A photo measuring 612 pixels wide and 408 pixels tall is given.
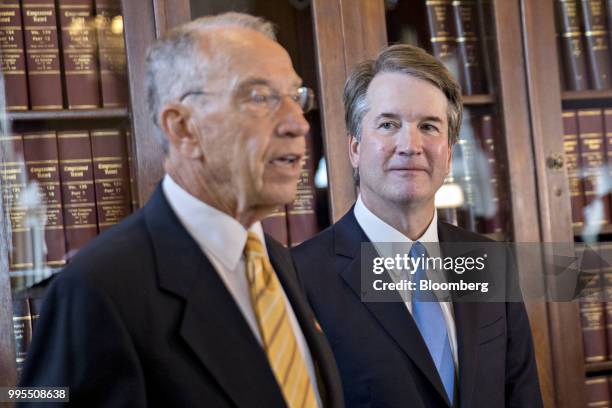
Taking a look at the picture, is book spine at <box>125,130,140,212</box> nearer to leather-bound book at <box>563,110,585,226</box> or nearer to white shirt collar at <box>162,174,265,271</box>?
white shirt collar at <box>162,174,265,271</box>

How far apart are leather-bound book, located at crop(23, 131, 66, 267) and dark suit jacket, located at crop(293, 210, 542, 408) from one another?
589 mm

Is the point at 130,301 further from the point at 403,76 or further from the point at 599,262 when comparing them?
the point at 599,262

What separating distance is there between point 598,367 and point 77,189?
148cm

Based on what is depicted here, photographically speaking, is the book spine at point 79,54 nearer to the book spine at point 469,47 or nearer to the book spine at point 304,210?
the book spine at point 304,210

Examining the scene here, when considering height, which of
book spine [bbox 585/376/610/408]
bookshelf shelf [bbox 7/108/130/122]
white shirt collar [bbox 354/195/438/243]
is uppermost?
bookshelf shelf [bbox 7/108/130/122]

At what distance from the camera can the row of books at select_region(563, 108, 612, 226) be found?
96.5 inches

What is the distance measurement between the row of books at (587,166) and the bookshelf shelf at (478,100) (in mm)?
222

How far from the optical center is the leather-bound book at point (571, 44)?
2.46 meters

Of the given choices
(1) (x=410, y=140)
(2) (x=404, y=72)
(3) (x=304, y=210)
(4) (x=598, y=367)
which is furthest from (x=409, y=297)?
(4) (x=598, y=367)

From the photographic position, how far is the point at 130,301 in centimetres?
104

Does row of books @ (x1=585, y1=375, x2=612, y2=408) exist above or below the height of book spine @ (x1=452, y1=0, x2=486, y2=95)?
below

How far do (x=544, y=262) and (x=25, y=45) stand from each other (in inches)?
57.5

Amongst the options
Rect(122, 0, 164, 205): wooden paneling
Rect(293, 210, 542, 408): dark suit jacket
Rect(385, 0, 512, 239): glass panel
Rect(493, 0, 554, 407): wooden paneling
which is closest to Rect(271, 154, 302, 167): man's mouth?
Rect(293, 210, 542, 408): dark suit jacket

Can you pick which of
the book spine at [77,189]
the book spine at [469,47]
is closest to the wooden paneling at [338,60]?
the book spine at [469,47]
